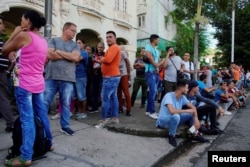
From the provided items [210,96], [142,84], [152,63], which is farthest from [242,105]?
[152,63]

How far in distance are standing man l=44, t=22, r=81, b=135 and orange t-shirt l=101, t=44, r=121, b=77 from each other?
39.1 inches

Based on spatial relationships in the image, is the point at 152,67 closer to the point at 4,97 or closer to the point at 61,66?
the point at 61,66

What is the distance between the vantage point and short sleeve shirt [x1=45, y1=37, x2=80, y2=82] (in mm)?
5164

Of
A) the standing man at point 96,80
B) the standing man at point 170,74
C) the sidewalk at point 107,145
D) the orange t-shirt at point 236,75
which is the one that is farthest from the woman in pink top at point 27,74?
the orange t-shirt at point 236,75

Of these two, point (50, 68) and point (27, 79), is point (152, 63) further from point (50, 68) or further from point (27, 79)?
point (27, 79)

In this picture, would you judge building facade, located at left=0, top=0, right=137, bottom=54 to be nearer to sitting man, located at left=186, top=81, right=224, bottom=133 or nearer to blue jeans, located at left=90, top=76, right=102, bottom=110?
blue jeans, located at left=90, top=76, right=102, bottom=110

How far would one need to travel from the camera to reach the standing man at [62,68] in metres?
5.16

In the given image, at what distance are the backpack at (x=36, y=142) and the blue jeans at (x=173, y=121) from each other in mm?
2470

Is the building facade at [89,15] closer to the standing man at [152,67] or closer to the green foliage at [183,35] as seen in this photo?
the standing man at [152,67]

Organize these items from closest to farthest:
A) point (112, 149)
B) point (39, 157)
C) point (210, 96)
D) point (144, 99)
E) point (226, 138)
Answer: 1. point (39, 157)
2. point (112, 149)
3. point (226, 138)
4. point (210, 96)
5. point (144, 99)

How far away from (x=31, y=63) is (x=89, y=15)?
421 inches

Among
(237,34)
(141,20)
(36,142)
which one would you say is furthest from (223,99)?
(237,34)

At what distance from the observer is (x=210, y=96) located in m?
8.66

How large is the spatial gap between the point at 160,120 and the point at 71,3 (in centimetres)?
799
